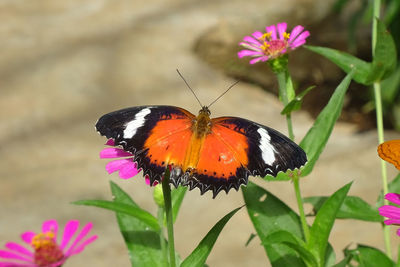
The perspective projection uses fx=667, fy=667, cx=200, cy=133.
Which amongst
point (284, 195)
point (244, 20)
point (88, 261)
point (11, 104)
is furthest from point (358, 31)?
point (88, 261)

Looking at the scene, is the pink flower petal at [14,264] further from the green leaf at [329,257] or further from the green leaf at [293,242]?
the green leaf at [329,257]

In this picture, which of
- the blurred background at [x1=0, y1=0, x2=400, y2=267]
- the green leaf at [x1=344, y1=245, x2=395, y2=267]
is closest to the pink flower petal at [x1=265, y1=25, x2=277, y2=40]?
the green leaf at [x1=344, y1=245, x2=395, y2=267]

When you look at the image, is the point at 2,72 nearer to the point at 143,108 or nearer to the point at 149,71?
the point at 149,71

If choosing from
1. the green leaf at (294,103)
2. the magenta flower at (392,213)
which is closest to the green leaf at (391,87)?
the green leaf at (294,103)

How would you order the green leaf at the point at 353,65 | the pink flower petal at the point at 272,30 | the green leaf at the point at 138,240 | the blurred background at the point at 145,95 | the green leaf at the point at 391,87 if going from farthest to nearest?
the green leaf at the point at 391,87 < the blurred background at the point at 145,95 < the green leaf at the point at 353,65 < the pink flower petal at the point at 272,30 < the green leaf at the point at 138,240

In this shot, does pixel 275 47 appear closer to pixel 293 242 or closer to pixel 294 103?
pixel 294 103

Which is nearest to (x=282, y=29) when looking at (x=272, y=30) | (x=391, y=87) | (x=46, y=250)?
(x=272, y=30)

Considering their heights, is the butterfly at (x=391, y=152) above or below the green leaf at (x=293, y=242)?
below
